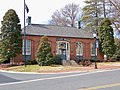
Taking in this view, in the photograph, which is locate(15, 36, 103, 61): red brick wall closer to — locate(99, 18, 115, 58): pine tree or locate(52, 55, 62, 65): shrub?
locate(99, 18, 115, 58): pine tree

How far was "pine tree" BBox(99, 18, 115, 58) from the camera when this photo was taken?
39.3m

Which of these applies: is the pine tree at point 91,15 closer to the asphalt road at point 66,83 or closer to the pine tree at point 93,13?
the pine tree at point 93,13

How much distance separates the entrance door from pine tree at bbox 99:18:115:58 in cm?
568

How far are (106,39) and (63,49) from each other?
6.92 m

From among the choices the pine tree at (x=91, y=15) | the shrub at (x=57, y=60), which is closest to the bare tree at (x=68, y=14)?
the pine tree at (x=91, y=15)

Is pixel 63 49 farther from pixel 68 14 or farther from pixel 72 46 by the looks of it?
pixel 68 14

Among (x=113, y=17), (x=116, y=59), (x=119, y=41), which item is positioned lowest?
(x=116, y=59)

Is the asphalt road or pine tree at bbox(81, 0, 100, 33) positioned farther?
pine tree at bbox(81, 0, 100, 33)

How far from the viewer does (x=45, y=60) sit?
101 feet

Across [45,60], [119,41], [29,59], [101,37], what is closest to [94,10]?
[119,41]

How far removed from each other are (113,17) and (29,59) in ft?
75.0

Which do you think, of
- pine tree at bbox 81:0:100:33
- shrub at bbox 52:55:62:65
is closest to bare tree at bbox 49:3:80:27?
pine tree at bbox 81:0:100:33

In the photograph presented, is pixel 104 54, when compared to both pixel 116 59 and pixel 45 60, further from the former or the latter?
pixel 45 60

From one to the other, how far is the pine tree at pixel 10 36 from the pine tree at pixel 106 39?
44.1ft
